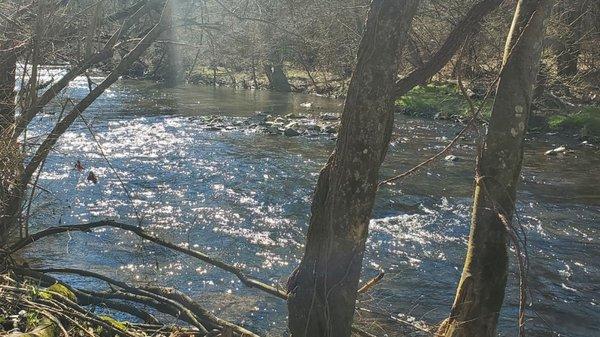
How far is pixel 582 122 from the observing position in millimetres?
20312

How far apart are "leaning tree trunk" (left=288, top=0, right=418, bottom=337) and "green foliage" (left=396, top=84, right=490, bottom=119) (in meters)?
19.2

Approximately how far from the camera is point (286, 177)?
46.1ft

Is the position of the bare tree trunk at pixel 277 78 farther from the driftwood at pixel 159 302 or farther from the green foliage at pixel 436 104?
the driftwood at pixel 159 302

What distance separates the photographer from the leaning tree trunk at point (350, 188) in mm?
3652

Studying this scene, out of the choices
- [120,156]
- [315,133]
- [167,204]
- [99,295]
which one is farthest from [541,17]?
[315,133]

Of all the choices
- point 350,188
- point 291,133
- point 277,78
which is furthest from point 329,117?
point 350,188

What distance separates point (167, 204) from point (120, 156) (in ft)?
14.7

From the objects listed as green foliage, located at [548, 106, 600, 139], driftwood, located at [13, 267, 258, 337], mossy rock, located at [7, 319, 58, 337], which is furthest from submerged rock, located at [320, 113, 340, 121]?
mossy rock, located at [7, 319, 58, 337]

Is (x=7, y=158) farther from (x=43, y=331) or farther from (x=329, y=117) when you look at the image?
(x=329, y=117)

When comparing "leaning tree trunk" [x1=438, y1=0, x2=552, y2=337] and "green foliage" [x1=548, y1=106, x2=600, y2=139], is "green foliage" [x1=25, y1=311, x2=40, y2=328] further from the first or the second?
"green foliage" [x1=548, y1=106, x2=600, y2=139]

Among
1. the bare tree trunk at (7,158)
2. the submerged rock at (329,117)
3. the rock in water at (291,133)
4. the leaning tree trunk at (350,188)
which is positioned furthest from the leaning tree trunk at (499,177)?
the submerged rock at (329,117)

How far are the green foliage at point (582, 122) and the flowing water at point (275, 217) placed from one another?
1.12m

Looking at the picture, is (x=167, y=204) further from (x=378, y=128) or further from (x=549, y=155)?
(x=549, y=155)

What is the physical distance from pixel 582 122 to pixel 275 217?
13.9 m
